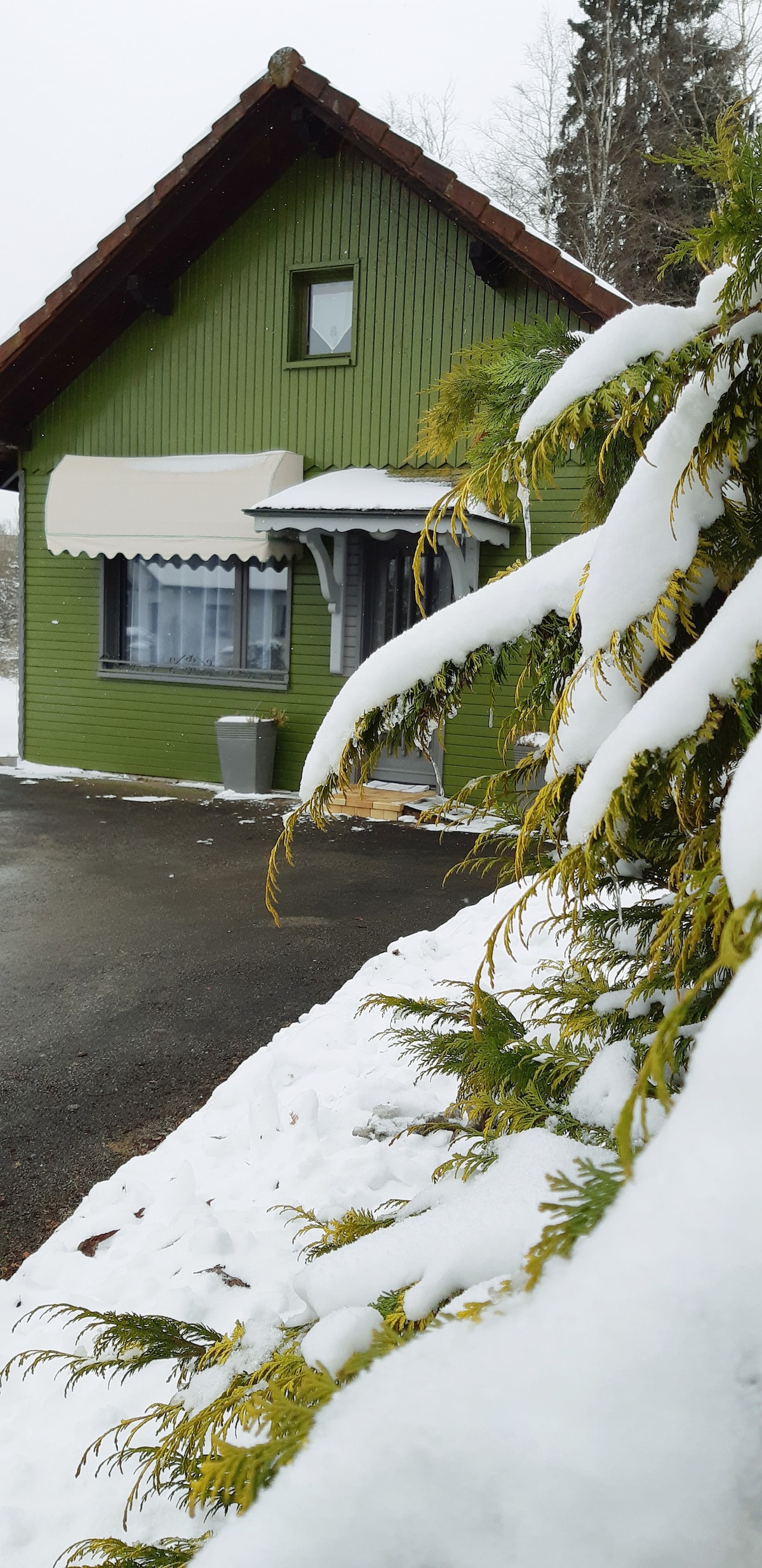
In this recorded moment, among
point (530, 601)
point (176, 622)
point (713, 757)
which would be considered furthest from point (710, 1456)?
point (176, 622)

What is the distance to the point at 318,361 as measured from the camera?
1078cm

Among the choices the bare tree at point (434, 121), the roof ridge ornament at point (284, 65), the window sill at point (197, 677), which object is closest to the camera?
the roof ridge ornament at point (284, 65)

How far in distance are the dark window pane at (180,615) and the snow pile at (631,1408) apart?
36.7 ft

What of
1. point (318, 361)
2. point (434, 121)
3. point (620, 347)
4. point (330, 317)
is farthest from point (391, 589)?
point (434, 121)

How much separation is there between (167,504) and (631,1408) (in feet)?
36.9

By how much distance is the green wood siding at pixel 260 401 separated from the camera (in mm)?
10234

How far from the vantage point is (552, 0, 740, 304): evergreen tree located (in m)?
18.9

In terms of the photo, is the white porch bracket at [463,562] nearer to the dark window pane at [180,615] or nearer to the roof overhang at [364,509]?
the roof overhang at [364,509]

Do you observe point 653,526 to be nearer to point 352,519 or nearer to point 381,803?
point 352,519

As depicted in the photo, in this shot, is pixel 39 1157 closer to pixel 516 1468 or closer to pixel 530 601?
pixel 530 601

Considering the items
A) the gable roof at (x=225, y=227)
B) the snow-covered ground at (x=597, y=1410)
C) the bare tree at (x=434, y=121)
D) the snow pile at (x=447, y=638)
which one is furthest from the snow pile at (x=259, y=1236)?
the bare tree at (x=434, y=121)

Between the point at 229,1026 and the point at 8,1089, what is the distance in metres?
0.98

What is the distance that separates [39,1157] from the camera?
10.5 ft

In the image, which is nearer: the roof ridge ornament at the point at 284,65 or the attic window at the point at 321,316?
the roof ridge ornament at the point at 284,65
